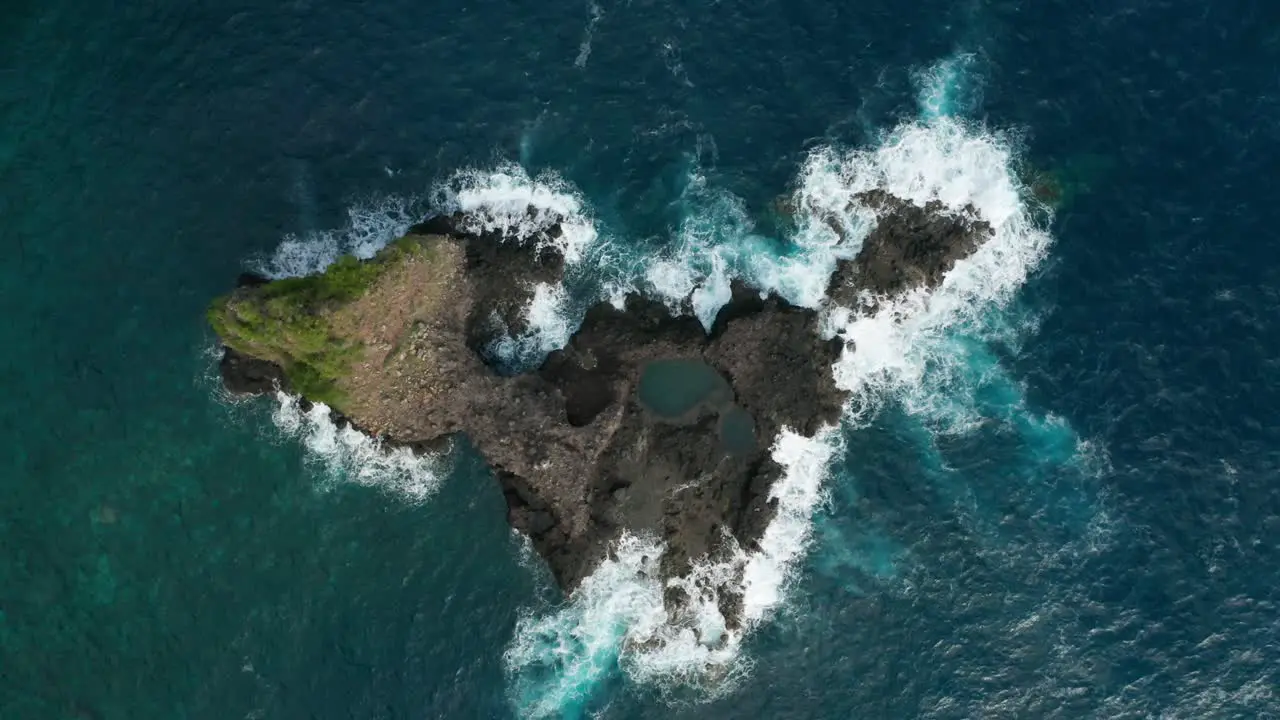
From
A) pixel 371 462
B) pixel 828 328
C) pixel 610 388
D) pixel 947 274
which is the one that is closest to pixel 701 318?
pixel 610 388

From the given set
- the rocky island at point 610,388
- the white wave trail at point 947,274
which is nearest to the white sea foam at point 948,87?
the white wave trail at point 947,274

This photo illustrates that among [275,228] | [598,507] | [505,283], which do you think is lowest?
[598,507]

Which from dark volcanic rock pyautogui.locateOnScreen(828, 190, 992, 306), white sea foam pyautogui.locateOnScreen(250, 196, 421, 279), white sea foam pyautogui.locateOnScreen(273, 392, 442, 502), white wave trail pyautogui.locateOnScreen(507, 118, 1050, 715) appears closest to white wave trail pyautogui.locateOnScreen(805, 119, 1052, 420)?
white wave trail pyautogui.locateOnScreen(507, 118, 1050, 715)

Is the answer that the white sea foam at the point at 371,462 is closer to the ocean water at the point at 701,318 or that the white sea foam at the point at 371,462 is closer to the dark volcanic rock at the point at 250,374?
the ocean water at the point at 701,318

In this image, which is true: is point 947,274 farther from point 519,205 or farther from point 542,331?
point 519,205

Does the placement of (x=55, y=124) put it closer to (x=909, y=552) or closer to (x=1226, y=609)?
(x=909, y=552)

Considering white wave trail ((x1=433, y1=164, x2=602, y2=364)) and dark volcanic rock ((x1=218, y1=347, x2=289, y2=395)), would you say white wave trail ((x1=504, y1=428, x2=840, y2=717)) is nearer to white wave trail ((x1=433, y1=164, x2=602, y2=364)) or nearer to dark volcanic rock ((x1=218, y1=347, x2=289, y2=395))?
white wave trail ((x1=433, y1=164, x2=602, y2=364))

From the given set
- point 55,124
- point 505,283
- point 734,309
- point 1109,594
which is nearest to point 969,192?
point 734,309
